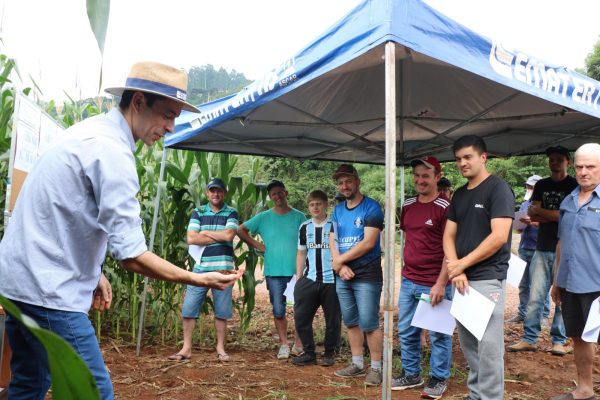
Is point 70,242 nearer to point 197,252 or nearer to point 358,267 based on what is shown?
point 358,267

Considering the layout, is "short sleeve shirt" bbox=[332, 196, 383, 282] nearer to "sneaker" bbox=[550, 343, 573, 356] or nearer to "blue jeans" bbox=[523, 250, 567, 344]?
"blue jeans" bbox=[523, 250, 567, 344]

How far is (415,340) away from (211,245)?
85.1 inches

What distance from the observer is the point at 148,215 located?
18.1 feet

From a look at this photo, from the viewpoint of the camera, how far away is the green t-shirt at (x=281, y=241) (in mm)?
5316

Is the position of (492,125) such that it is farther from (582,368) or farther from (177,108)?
(177,108)

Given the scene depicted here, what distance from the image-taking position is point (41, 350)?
175 centimetres

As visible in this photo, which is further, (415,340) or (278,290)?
(278,290)

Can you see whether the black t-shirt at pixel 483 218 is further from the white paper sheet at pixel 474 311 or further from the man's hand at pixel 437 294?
the man's hand at pixel 437 294

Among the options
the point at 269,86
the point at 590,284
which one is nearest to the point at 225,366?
the point at 269,86

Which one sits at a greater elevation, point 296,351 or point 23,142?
point 23,142

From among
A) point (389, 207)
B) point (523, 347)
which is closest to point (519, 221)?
point (523, 347)

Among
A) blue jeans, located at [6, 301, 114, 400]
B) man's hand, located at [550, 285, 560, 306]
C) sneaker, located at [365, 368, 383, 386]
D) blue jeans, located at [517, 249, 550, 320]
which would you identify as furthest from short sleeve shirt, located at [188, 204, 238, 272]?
blue jeans, located at [517, 249, 550, 320]

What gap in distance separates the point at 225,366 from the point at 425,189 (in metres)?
2.49

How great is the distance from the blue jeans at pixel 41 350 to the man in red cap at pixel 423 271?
2.76 meters
